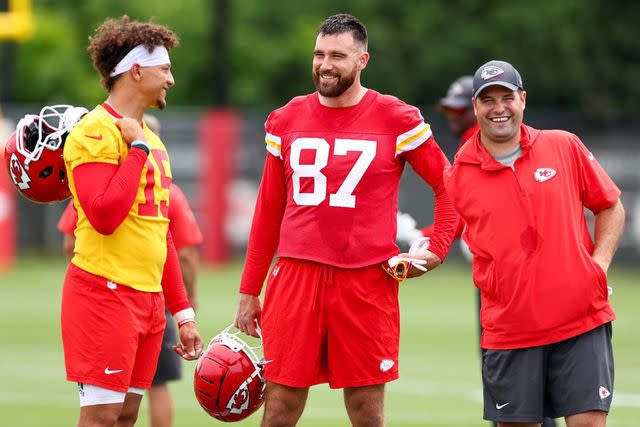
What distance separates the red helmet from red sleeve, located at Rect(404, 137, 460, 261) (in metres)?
1.08

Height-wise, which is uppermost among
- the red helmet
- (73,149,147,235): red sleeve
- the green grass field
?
(73,149,147,235): red sleeve

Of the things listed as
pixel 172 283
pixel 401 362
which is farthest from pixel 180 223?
pixel 401 362

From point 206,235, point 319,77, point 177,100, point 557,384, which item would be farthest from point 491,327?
point 177,100

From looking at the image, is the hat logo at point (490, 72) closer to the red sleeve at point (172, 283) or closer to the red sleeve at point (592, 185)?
the red sleeve at point (592, 185)

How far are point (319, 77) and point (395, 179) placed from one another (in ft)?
2.05

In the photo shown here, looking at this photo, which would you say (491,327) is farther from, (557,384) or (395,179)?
(395,179)

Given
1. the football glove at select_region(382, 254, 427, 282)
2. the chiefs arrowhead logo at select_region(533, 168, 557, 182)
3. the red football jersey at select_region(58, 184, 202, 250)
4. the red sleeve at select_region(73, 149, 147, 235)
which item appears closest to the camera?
the red sleeve at select_region(73, 149, 147, 235)

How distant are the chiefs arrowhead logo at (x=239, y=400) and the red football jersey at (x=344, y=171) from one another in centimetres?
69

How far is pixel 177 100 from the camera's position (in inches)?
1335

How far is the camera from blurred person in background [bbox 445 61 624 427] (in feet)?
18.0

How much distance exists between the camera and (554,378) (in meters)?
5.57

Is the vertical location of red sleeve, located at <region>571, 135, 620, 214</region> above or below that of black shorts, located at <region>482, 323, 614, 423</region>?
above

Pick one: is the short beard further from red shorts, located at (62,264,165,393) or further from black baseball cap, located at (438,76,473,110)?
black baseball cap, located at (438,76,473,110)

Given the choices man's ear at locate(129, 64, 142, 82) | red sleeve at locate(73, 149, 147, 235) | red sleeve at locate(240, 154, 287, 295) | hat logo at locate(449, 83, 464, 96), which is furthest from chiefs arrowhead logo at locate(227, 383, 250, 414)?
hat logo at locate(449, 83, 464, 96)
